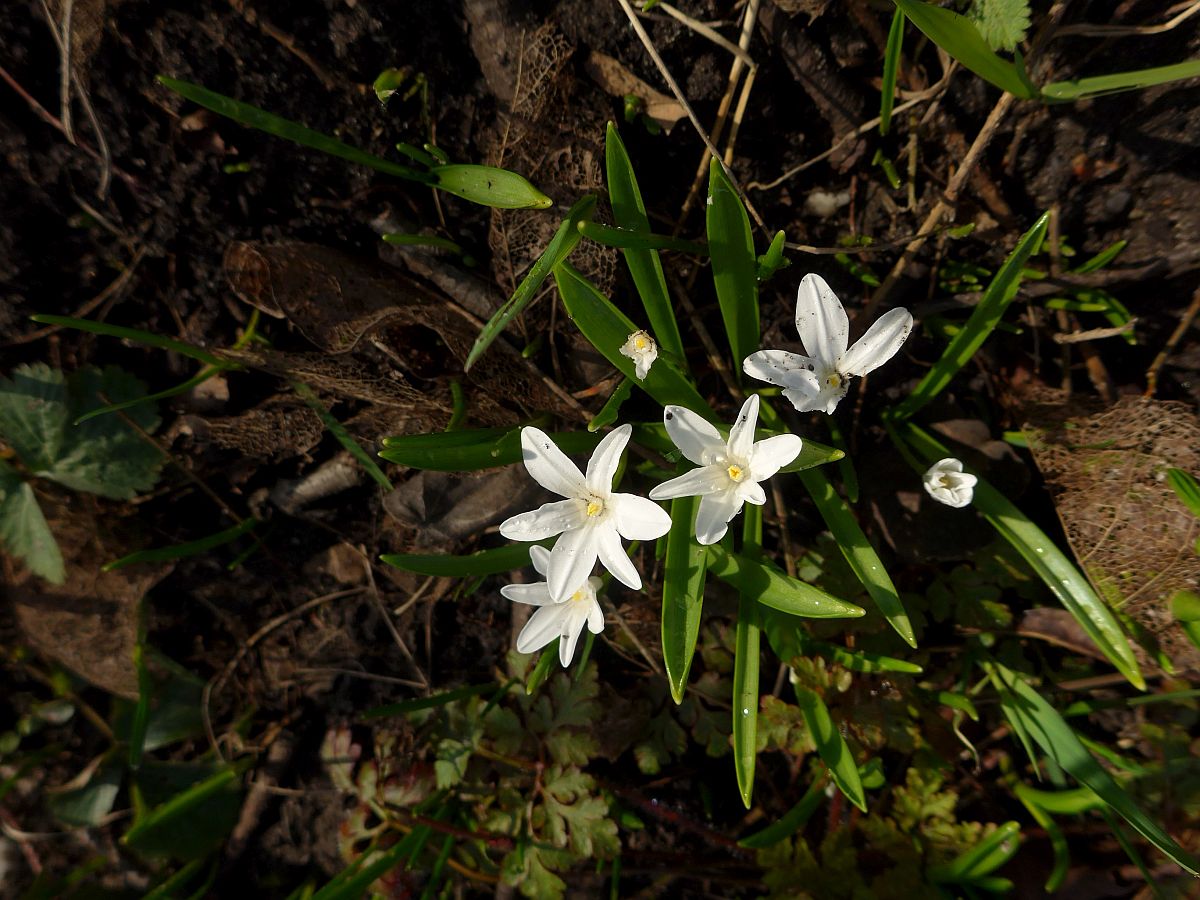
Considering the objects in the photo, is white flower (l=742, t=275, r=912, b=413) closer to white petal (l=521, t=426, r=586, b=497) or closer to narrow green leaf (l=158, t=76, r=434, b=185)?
white petal (l=521, t=426, r=586, b=497)

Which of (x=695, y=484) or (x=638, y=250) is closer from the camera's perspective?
(x=695, y=484)

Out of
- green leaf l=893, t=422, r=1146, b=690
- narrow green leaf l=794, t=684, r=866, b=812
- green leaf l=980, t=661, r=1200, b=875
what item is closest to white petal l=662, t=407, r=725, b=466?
green leaf l=893, t=422, r=1146, b=690

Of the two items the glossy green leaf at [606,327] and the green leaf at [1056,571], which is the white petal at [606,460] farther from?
the green leaf at [1056,571]

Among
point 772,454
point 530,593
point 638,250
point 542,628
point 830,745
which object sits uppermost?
point 638,250

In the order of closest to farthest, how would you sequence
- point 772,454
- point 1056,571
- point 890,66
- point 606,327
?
point 772,454 < point 606,327 < point 890,66 < point 1056,571

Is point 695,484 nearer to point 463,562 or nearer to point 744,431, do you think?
point 744,431

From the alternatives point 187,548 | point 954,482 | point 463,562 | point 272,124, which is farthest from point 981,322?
point 187,548

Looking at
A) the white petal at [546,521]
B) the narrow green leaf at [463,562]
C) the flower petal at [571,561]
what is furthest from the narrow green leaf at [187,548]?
the flower petal at [571,561]
